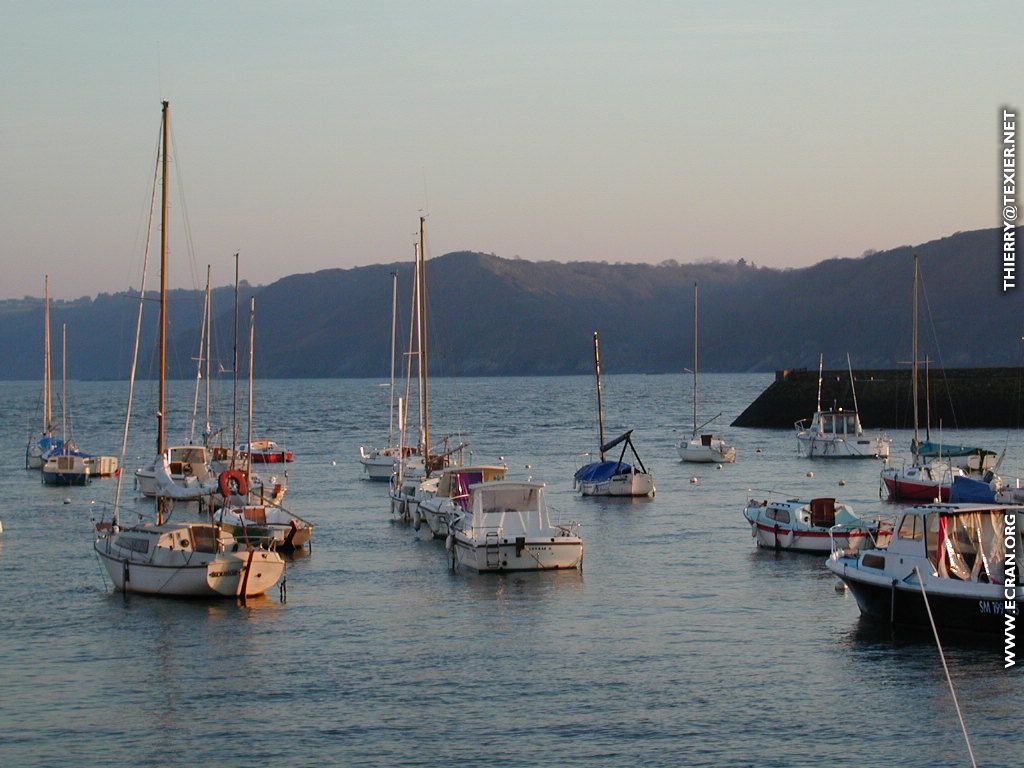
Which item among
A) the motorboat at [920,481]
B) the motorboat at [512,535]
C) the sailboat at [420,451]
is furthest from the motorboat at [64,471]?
the motorboat at [920,481]

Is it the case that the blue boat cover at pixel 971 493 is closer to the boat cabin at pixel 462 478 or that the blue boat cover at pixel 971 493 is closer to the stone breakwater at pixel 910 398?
the boat cabin at pixel 462 478

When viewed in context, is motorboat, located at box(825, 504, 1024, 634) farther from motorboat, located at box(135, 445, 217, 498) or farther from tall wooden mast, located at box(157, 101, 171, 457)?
motorboat, located at box(135, 445, 217, 498)

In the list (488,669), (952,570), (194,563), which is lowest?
(488,669)

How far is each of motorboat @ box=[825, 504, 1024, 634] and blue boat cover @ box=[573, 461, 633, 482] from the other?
32.9 m

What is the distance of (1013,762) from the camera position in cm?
2267

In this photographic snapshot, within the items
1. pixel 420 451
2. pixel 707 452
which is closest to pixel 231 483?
pixel 420 451

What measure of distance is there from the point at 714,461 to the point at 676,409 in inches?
3576

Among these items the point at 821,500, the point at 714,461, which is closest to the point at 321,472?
the point at 714,461

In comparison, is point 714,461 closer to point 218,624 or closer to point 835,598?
point 835,598

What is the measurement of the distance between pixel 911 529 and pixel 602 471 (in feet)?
113

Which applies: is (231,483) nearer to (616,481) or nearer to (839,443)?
(616,481)

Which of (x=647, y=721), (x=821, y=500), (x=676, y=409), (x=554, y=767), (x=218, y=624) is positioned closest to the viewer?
(x=554, y=767)

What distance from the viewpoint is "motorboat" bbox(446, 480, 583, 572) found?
39938 millimetres

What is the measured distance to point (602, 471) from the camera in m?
64.8
